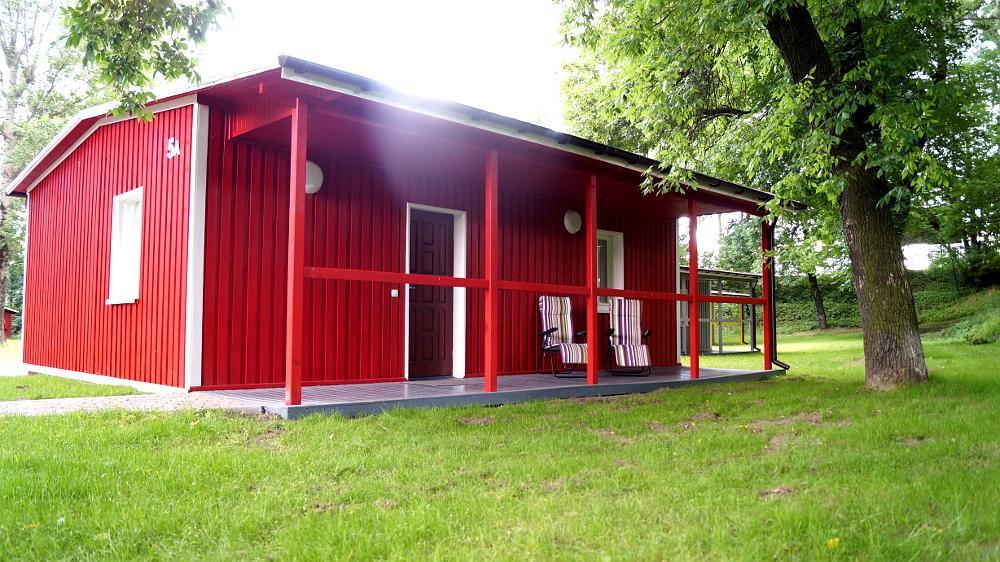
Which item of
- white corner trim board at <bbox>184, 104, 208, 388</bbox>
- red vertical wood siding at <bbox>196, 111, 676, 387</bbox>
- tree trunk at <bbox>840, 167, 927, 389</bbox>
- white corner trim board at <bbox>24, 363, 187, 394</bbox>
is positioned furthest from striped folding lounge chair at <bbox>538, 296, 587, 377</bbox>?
white corner trim board at <bbox>24, 363, 187, 394</bbox>

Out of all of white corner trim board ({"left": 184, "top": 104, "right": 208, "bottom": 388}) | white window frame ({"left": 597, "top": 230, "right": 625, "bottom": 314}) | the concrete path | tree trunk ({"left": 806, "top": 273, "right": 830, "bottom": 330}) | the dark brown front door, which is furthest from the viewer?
tree trunk ({"left": 806, "top": 273, "right": 830, "bottom": 330})

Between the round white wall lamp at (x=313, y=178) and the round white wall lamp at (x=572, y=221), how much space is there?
11.5ft

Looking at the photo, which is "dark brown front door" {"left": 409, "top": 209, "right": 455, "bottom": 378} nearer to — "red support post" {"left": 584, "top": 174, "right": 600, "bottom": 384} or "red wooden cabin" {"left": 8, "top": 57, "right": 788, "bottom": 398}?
"red wooden cabin" {"left": 8, "top": 57, "right": 788, "bottom": 398}

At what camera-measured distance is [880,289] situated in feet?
21.6

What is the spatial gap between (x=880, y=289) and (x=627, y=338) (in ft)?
9.02

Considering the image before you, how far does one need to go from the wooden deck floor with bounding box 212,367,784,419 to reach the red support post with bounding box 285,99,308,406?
224 millimetres

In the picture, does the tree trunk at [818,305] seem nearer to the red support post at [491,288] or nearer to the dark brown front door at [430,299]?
the dark brown front door at [430,299]

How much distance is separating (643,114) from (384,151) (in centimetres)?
283

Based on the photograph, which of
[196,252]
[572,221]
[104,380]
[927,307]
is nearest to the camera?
[196,252]

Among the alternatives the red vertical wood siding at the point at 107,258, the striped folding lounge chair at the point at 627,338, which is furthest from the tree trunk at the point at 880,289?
the red vertical wood siding at the point at 107,258

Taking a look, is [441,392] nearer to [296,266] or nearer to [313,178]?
[296,266]

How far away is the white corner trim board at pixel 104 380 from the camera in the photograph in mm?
6004

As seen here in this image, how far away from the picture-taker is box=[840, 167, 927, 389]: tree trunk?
21.2 ft

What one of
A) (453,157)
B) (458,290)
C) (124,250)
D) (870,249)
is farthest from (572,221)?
(124,250)
